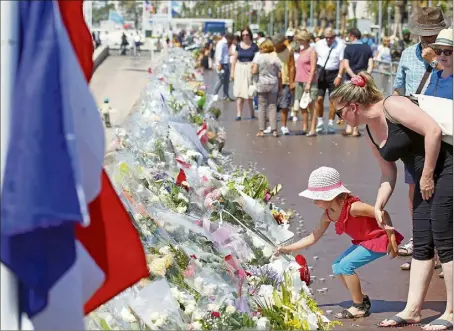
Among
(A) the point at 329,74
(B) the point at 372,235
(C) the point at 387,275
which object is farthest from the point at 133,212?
(A) the point at 329,74

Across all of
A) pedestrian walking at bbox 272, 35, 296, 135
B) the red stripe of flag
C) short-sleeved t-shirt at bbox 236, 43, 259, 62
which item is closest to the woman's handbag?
the red stripe of flag

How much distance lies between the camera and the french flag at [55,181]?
2715mm

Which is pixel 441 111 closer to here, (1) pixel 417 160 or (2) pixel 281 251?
(1) pixel 417 160

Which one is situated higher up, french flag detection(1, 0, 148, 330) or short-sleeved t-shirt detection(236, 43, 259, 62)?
french flag detection(1, 0, 148, 330)

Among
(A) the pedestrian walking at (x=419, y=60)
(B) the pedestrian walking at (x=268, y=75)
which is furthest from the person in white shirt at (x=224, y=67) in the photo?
(A) the pedestrian walking at (x=419, y=60)

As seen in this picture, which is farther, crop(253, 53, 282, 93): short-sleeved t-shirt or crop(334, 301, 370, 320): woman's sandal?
crop(253, 53, 282, 93): short-sleeved t-shirt

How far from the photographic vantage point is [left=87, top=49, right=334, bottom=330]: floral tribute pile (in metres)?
4.70

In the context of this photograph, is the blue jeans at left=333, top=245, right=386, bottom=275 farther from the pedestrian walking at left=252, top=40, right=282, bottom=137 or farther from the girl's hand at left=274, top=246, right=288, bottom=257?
the pedestrian walking at left=252, top=40, right=282, bottom=137

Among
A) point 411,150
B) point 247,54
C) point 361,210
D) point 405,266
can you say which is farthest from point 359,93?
point 247,54

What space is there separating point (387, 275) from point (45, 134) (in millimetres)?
4939

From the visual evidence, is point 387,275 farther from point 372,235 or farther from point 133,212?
point 133,212

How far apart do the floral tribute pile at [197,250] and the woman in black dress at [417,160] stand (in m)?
0.65

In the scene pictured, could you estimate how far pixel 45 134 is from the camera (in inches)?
109

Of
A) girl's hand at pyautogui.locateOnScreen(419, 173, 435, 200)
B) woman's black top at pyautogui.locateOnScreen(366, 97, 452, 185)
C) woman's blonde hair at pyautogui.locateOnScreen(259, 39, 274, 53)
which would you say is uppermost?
woman's black top at pyautogui.locateOnScreen(366, 97, 452, 185)
